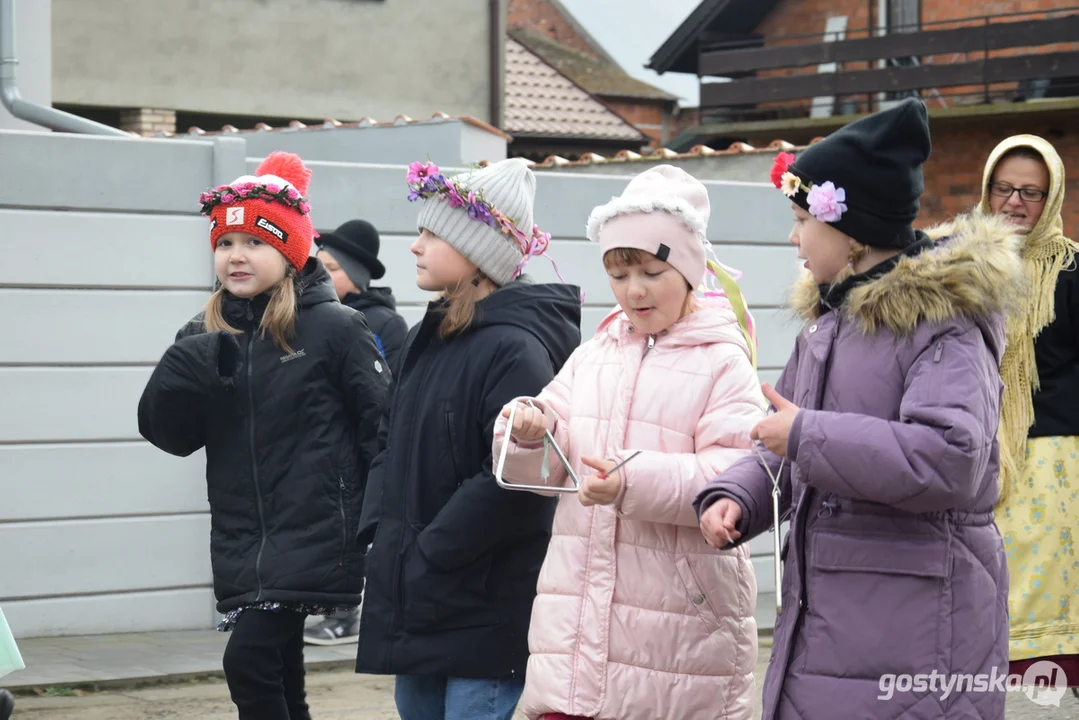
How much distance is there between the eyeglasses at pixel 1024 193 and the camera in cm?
495

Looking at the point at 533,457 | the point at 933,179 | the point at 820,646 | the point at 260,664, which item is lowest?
the point at 260,664

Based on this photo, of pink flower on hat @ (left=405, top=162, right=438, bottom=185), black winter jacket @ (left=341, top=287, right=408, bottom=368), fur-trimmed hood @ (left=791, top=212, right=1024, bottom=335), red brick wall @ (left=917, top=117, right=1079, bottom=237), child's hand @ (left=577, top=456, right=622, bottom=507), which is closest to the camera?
fur-trimmed hood @ (left=791, top=212, right=1024, bottom=335)

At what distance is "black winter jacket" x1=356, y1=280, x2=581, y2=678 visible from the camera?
3.75 meters

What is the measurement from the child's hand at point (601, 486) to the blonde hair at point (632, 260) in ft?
1.87

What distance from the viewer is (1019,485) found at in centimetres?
498

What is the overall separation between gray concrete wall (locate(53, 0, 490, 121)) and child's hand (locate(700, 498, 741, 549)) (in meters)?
16.5

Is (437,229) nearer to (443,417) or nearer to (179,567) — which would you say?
(443,417)

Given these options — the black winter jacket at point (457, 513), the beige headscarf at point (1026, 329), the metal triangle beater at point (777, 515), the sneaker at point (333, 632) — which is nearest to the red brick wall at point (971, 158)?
the sneaker at point (333, 632)

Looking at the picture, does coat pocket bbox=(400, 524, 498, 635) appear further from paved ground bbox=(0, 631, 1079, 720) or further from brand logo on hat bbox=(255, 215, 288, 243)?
paved ground bbox=(0, 631, 1079, 720)

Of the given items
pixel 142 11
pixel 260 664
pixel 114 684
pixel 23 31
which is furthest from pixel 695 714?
pixel 142 11

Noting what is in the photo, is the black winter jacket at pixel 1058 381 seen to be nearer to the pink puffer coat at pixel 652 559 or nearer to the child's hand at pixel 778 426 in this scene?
the pink puffer coat at pixel 652 559

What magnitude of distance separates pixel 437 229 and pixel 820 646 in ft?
5.50

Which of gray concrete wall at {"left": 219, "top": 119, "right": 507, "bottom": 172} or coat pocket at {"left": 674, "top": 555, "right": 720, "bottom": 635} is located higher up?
gray concrete wall at {"left": 219, "top": 119, "right": 507, "bottom": 172}

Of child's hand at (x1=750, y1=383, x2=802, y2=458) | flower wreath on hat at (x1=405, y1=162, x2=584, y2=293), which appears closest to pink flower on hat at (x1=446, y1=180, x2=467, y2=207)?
flower wreath on hat at (x1=405, y1=162, x2=584, y2=293)
